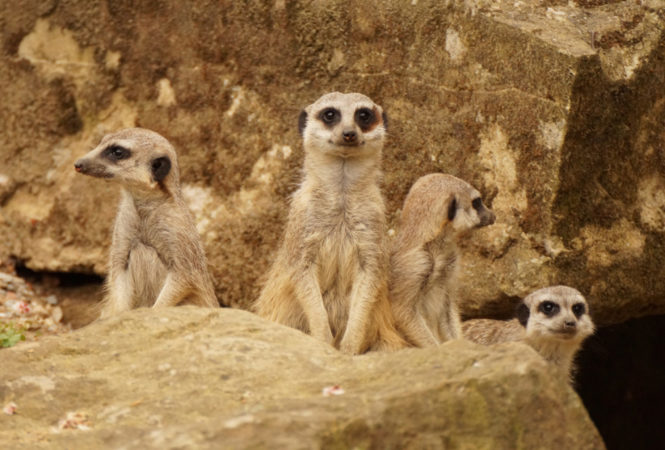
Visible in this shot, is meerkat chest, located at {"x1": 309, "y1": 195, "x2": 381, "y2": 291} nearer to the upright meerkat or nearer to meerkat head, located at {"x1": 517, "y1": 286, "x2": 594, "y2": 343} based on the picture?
the upright meerkat

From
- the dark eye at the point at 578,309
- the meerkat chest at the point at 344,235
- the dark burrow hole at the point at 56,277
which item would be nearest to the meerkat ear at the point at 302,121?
the meerkat chest at the point at 344,235

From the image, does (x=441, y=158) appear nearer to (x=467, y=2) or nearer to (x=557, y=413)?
(x=467, y=2)

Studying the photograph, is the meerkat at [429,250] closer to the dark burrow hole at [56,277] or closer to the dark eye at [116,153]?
the dark eye at [116,153]

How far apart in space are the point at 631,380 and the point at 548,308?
9.74 ft

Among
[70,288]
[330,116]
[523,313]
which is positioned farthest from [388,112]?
[70,288]

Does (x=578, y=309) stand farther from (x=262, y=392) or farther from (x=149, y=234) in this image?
(x=262, y=392)

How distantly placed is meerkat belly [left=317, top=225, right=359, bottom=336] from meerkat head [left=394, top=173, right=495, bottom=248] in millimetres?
438

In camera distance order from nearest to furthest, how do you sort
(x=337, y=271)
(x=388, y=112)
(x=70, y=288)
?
(x=337, y=271) < (x=388, y=112) < (x=70, y=288)

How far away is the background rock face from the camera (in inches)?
230

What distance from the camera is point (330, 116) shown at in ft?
17.7

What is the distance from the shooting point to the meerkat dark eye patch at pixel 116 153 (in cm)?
549

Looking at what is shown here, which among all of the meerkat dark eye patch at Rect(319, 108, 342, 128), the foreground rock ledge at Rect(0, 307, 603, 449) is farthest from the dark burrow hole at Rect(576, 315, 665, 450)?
the foreground rock ledge at Rect(0, 307, 603, 449)

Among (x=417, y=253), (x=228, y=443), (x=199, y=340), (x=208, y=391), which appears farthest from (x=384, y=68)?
(x=228, y=443)

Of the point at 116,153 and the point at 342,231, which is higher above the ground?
the point at 116,153
